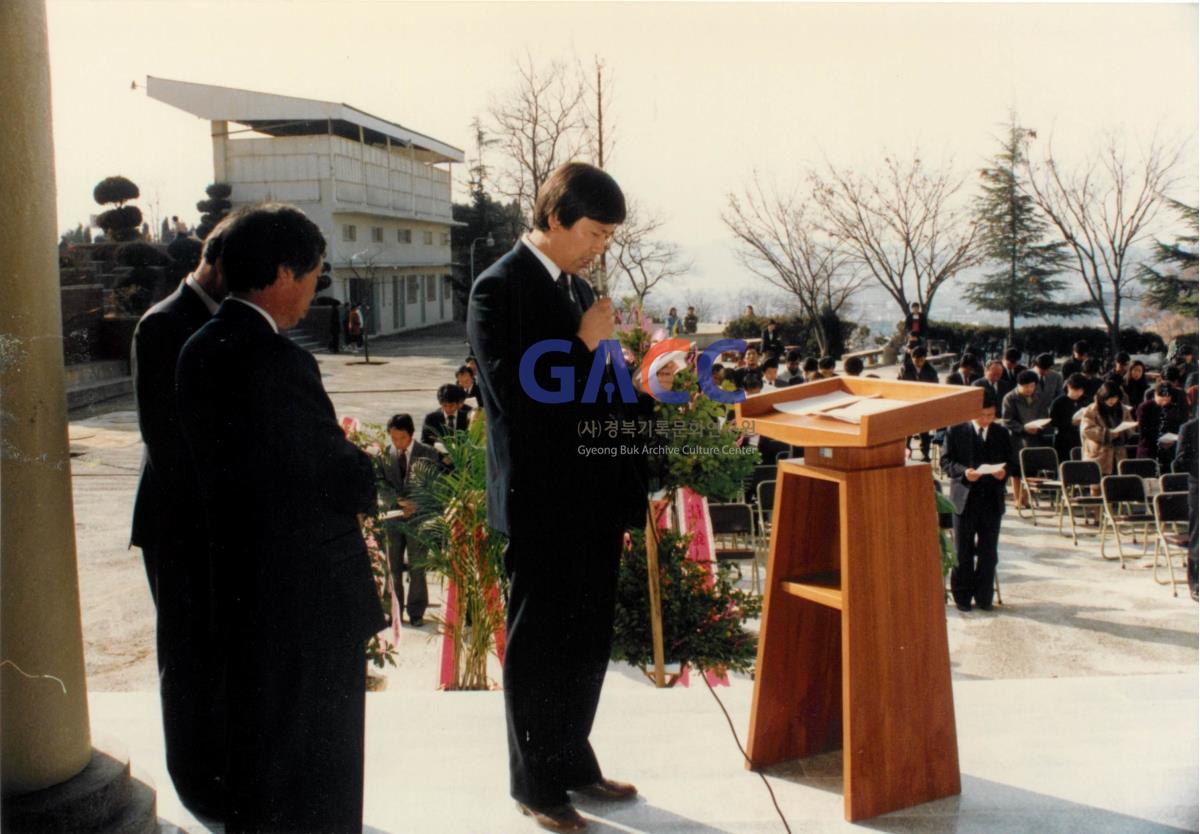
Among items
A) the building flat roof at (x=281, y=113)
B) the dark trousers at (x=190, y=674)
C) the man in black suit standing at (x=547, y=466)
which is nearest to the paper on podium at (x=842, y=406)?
the man in black suit standing at (x=547, y=466)

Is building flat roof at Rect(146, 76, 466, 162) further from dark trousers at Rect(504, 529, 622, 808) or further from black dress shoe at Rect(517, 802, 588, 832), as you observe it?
black dress shoe at Rect(517, 802, 588, 832)

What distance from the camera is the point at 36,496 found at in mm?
2139

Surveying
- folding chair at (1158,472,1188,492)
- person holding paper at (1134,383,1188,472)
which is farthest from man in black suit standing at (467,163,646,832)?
person holding paper at (1134,383,1188,472)

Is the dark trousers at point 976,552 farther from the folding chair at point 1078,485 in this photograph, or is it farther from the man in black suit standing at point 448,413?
the man in black suit standing at point 448,413

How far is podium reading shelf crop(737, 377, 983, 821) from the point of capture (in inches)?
93.7

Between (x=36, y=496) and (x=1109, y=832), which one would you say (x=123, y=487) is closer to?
(x=36, y=496)

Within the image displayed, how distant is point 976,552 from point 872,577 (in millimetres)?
4523

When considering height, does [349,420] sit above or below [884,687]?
above

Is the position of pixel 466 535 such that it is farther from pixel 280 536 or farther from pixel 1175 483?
pixel 1175 483

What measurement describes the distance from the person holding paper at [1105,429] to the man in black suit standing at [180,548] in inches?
280

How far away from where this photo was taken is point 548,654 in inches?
95.5

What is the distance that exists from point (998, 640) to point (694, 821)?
4.07 metres

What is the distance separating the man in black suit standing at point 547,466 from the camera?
239cm

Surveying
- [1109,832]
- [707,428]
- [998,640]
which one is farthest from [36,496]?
[998,640]
